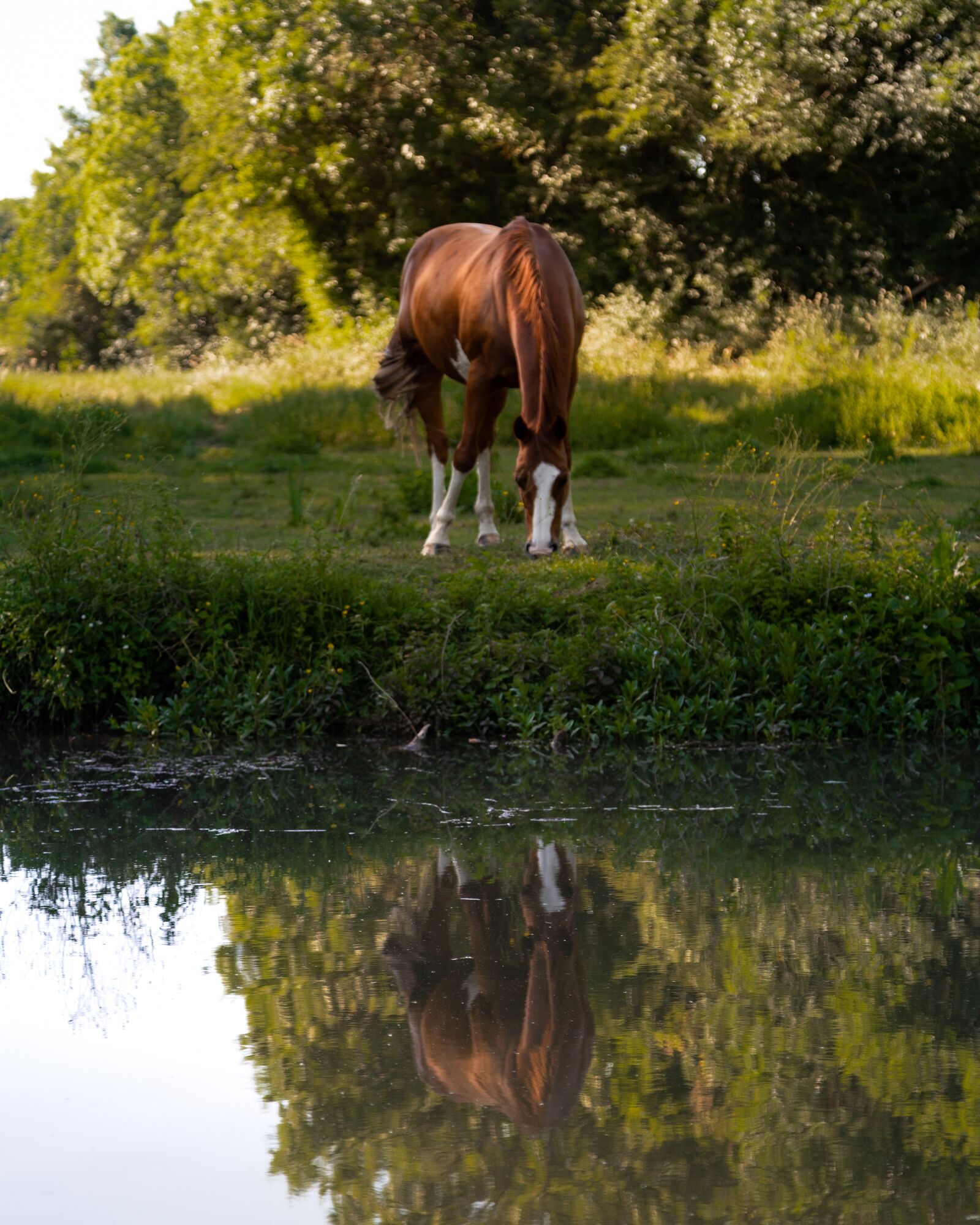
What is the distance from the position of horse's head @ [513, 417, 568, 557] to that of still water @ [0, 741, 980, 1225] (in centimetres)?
173

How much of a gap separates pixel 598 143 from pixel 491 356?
16.0 metres

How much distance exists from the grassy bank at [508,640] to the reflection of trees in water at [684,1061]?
80.2 inches

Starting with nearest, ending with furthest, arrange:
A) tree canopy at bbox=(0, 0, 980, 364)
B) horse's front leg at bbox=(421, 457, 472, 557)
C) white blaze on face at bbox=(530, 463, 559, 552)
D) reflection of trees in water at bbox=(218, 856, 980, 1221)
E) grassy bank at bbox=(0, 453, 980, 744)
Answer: reflection of trees in water at bbox=(218, 856, 980, 1221), grassy bank at bbox=(0, 453, 980, 744), white blaze on face at bbox=(530, 463, 559, 552), horse's front leg at bbox=(421, 457, 472, 557), tree canopy at bbox=(0, 0, 980, 364)

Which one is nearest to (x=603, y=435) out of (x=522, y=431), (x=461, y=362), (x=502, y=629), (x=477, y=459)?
(x=461, y=362)

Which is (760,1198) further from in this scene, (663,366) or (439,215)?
(439,215)

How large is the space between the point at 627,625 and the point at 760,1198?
4232mm

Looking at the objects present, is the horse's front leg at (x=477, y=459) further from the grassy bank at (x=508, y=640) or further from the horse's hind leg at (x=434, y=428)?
the grassy bank at (x=508, y=640)

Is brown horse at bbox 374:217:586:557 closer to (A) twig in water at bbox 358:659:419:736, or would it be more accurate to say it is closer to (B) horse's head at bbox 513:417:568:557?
(B) horse's head at bbox 513:417:568:557

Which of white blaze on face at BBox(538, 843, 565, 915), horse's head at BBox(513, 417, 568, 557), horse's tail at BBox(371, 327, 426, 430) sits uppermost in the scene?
horse's tail at BBox(371, 327, 426, 430)

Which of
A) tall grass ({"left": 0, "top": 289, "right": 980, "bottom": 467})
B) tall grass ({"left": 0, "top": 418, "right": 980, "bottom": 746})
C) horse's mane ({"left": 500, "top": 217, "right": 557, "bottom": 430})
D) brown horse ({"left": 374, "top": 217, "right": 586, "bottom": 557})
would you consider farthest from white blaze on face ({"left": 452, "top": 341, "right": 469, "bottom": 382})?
tall grass ({"left": 0, "top": 289, "right": 980, "bottom": 467})

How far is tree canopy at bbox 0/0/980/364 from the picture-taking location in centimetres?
1994

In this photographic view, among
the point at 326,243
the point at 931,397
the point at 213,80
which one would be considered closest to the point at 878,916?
the point at 931,397

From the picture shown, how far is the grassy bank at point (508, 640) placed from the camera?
21.2ft

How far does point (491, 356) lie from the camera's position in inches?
334
